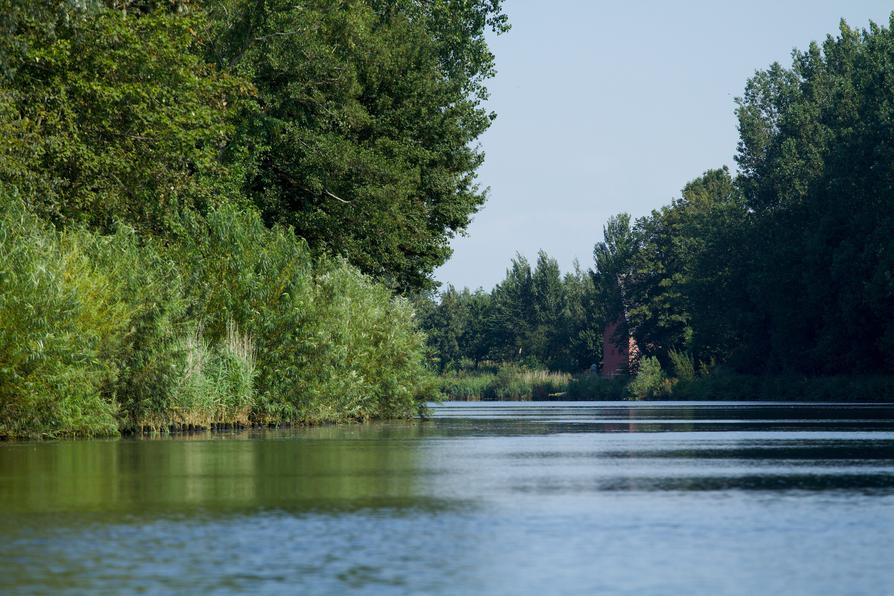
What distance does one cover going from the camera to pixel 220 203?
40375mm

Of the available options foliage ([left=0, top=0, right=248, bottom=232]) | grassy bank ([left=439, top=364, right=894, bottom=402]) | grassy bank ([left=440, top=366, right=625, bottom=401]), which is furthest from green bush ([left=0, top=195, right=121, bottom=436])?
grassy bank ([left=440, top=366, right=625, bottom=401])

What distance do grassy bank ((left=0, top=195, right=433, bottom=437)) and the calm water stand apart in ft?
13.2

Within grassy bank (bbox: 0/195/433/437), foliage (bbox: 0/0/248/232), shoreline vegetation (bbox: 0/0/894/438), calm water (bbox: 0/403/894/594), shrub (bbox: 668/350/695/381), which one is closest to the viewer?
calm water (bbox: 0/403/894/594)

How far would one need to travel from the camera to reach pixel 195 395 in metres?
30.2

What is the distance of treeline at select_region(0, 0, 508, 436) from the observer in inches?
1072

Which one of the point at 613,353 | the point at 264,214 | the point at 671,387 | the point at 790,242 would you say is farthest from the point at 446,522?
the point at 613,353

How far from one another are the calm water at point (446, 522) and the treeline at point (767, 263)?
3760 cm

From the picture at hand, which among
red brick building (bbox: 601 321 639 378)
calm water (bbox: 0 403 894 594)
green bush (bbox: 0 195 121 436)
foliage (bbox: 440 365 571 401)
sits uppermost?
red brick building (bbox: 601 321 639 378)

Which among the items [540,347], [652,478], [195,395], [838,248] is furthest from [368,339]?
[540,347]

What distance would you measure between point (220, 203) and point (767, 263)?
61.4 meters

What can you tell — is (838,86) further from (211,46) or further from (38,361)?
(38,361)

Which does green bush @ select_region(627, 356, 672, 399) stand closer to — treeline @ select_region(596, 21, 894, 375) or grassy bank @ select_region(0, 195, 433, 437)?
treeline @ select_region(596, 21, 894, 375)

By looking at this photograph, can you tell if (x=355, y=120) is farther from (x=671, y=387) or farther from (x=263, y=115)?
(x=671, y=387)

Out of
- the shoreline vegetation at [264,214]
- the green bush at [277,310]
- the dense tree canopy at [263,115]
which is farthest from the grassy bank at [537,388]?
the green bush at [277,310]
